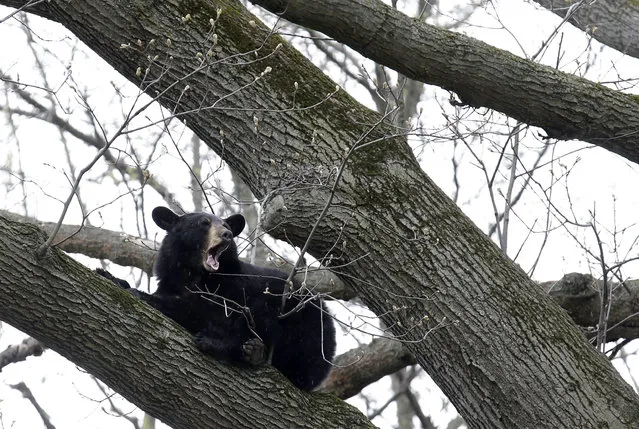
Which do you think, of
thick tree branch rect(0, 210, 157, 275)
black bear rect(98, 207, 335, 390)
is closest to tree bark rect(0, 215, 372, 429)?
black bear rect(98, 207, 335, 390)

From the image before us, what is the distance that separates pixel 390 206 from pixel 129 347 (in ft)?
6.45

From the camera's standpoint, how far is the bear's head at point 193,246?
257 inches

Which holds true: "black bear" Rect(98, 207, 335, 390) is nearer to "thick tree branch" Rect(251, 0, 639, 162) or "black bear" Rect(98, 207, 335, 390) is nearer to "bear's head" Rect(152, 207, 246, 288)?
"bear's head" Rect(152, 207, 246, 288)

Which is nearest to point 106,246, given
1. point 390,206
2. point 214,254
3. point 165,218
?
point 165,218

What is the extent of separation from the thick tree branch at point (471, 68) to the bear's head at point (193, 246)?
1.82 metres

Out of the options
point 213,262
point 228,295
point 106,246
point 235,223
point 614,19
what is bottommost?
point 228,295

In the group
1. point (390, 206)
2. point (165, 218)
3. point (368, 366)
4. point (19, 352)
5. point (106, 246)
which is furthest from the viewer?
point (106, 246)

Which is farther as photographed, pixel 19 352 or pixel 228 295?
pixel 19 352

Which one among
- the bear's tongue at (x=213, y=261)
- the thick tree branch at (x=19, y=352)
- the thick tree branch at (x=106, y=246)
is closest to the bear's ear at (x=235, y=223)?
the bear's tongue at (x=213, y=261)

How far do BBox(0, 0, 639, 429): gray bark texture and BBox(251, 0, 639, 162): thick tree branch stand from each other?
0.05 feet

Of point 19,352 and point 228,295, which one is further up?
point 19,352

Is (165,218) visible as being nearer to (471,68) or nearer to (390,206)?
(390,206)

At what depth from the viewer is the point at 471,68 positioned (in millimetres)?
5926

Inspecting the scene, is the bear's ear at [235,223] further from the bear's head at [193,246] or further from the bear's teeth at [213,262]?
the bear's teeth at [213,262]
